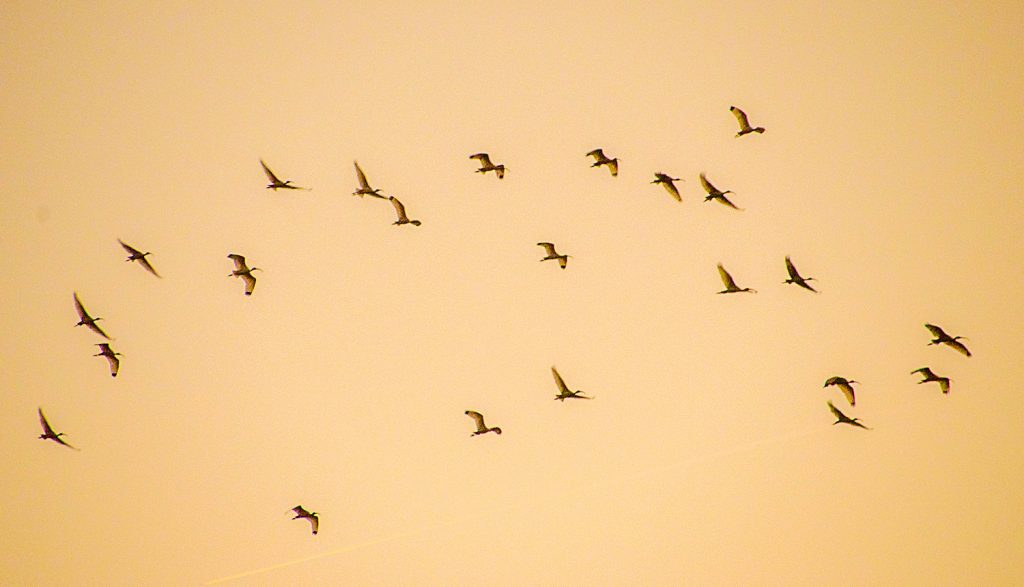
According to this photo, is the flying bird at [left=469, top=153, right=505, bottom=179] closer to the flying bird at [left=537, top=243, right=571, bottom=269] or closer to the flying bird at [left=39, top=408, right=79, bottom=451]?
the flying bird at [left=537, top=243, right=571, bottom=269]

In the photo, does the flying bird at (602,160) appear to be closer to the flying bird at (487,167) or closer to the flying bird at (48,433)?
the flying bird at (487,167)

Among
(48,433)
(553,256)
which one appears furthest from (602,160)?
A: (48,433)

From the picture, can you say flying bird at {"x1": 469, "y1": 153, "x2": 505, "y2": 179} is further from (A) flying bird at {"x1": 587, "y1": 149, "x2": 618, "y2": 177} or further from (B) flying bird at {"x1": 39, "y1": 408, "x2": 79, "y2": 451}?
(B) flying bird at {"x1": 39, "y1": 408, "x2": 79, "y2": 451}

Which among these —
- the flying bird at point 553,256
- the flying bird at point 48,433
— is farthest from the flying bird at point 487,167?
the flying bird at point 48,433

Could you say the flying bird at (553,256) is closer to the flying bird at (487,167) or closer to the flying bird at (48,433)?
the flying bird at (487,167)

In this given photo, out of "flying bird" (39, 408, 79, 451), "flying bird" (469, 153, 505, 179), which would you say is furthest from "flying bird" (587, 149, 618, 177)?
"flying bird" (39, 408, 79, 451)

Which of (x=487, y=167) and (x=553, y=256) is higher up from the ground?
(x=487, y=167)

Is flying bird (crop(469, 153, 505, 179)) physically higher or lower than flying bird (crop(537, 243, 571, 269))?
higher

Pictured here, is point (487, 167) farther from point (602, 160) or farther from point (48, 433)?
point (48, 433)

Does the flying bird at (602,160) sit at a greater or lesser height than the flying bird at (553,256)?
greater

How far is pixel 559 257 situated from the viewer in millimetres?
35688

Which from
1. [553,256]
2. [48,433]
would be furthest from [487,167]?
[48,433]

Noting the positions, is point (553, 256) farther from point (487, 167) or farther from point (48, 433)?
→ point (48, 433)

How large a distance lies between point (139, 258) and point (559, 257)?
45.1 feet
